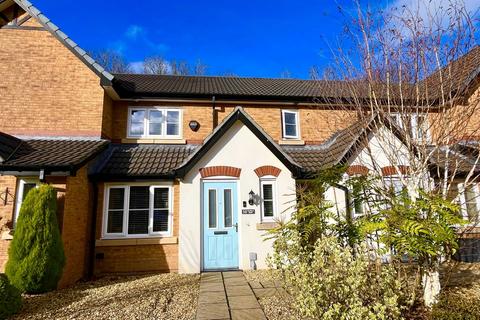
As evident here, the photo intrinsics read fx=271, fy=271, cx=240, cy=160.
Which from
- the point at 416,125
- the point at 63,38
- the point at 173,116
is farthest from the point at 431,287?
the point at 63,38

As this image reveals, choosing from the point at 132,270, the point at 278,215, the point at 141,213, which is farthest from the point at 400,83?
the point at 132,270

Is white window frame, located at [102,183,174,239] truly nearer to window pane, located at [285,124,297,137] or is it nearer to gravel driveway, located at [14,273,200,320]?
gravel driveway, located at [14,273,200,320]

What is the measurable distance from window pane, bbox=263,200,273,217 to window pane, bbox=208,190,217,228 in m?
1.65

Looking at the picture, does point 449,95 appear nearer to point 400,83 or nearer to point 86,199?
point 400,83

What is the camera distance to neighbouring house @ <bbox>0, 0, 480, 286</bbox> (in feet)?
26.9

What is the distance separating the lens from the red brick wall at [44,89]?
9.20 metres

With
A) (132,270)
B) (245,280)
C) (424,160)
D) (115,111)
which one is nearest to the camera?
(424,160)

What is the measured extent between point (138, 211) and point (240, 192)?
3.46 m

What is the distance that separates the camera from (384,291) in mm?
4199

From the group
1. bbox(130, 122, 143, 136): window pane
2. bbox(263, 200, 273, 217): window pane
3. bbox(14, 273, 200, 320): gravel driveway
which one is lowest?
bbox(14, 273, 200, 320): gravel driveway

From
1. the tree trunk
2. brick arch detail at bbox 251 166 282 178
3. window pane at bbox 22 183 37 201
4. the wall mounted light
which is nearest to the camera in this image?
the tree trunk

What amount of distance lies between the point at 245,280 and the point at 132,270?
3.73 metres

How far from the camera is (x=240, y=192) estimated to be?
29.3 ft

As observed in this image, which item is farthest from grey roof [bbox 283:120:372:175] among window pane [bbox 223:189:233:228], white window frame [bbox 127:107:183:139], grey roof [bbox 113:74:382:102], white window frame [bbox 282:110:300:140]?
white window frame [bbox 127:107:183:139]
